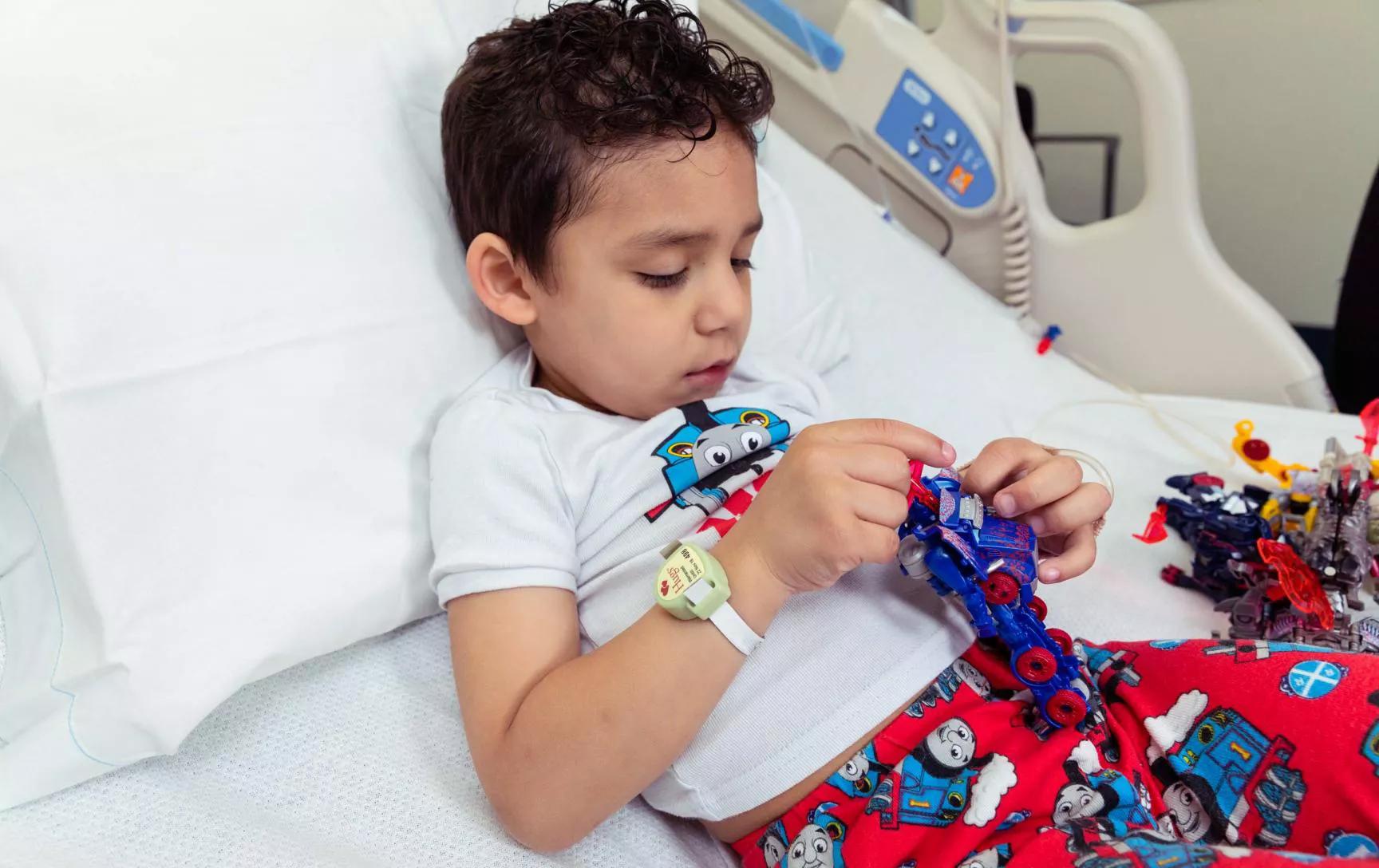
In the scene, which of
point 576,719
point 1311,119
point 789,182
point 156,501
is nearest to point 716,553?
point 576,719

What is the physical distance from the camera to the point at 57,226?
84 centimetres

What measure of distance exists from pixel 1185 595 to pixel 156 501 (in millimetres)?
1074

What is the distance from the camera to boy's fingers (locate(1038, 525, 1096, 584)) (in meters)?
0.89

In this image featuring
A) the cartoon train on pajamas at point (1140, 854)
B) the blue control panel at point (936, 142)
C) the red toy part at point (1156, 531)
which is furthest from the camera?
the blue control panel at point (936, 142)

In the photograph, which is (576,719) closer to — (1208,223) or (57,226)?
(57,226)

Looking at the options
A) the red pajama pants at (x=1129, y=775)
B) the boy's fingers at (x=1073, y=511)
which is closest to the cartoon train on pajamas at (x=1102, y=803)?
the red pajama pants at (x=1129, y=775)

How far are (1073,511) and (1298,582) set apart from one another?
29cm

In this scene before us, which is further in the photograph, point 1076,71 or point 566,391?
point 1076,71

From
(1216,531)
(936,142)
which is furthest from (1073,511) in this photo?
(936,142)

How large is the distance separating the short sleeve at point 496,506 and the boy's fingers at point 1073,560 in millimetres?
431

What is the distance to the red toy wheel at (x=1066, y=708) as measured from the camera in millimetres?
838

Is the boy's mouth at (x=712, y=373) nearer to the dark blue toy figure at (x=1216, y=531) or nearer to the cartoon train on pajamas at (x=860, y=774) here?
the cartoon train on pajamas at (x=860, y=774)

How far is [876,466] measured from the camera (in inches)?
30.8

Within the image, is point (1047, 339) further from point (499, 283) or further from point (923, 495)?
point (499, 283)
